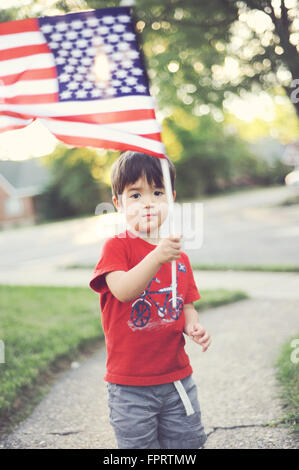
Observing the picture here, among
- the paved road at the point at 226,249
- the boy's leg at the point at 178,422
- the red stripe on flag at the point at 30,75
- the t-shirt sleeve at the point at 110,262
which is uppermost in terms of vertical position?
the red stripe on flag at the point at 30,75

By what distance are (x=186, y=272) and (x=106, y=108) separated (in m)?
0.77

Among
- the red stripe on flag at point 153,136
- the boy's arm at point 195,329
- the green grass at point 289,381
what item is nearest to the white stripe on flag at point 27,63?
the red stripe on flag at point 153,136

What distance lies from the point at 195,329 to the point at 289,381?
1494 millimetres

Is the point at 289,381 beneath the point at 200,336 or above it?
beneath

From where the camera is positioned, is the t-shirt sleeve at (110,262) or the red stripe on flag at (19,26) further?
the red stripe on flag at (19,26)

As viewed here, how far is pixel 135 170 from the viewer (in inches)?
83.2

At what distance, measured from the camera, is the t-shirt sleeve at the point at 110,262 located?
6.63ft

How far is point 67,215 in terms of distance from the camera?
1475 inches

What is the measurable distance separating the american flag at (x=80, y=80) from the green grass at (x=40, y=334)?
1.90m

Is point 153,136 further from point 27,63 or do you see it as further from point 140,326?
point 140,326

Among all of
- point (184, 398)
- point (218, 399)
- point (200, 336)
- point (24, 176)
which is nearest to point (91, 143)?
point (200, 336)

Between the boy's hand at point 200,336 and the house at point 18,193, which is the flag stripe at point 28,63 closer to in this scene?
the boy's hand at point 200,336
